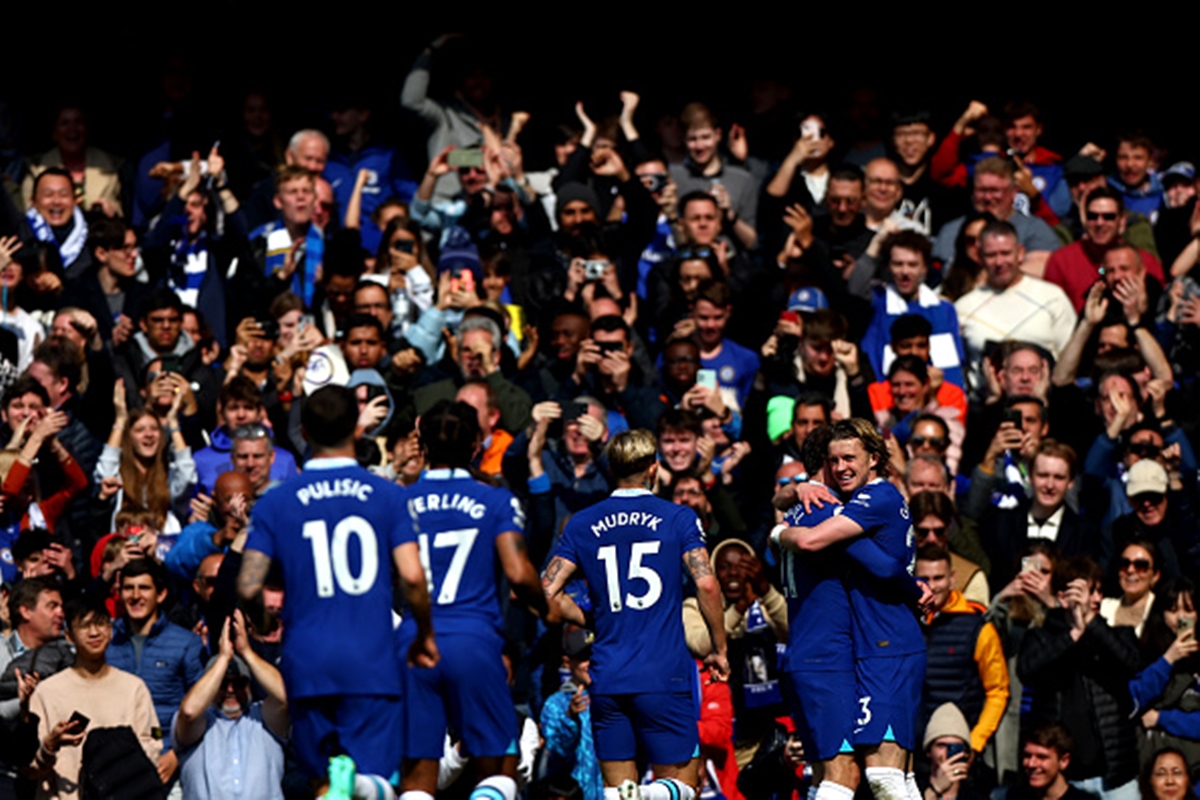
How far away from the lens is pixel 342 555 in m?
11.5

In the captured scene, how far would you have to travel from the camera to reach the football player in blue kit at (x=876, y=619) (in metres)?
13.1

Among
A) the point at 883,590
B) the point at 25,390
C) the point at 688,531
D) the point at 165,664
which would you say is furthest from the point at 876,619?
the point at 25,390

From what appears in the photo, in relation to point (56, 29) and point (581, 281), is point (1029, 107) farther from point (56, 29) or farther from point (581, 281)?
point (56, 29)

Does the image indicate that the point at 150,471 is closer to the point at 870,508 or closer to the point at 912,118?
the point at 870,508

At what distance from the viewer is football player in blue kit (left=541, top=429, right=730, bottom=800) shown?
43.2 ft

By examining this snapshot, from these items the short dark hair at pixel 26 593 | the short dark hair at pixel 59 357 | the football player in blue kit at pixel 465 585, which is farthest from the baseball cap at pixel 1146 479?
the short dark hair at pixel 59 357

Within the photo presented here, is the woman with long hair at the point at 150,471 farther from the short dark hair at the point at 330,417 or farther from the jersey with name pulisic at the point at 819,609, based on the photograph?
the short dark hair at the point at 330,417

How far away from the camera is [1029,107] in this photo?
21203 mm

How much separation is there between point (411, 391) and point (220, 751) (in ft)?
12.4

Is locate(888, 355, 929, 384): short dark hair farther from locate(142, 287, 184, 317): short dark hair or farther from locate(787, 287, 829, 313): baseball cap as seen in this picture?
locate(142, 287, 184, 317): short dark hair

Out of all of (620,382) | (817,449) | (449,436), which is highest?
(620,382)

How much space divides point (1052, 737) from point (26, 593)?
258 inches

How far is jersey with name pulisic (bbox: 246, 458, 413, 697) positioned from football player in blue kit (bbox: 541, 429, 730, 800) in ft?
5.55

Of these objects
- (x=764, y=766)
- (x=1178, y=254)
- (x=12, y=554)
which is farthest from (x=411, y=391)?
(x=1178, y=254)
